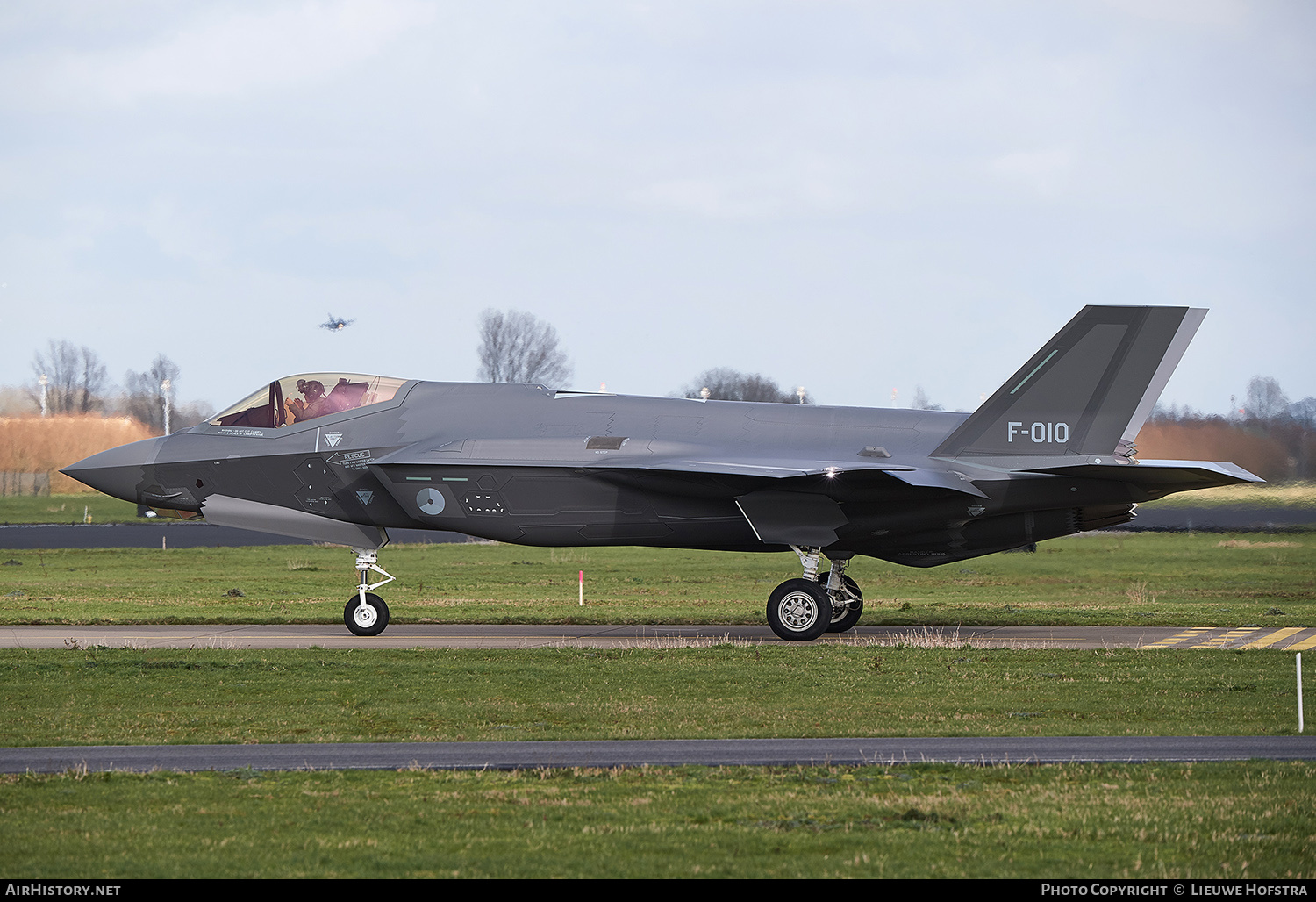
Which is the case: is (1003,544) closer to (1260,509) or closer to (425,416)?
(425,416)

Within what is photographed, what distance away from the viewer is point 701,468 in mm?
21828

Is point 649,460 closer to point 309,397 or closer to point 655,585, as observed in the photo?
point 309,397

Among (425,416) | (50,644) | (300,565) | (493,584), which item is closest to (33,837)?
(50,644)

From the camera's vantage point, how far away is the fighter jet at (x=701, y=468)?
22.3m

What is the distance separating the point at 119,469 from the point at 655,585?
727 inches

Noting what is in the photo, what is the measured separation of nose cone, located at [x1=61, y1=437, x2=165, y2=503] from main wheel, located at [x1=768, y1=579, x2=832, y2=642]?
12.0m

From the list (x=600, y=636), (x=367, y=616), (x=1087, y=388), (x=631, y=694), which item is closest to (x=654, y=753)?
(x=631, y=694)

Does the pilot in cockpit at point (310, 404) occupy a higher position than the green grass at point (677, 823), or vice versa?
the pilot in cockpit at point (310, 404)

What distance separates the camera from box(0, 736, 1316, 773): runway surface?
11.6 meters

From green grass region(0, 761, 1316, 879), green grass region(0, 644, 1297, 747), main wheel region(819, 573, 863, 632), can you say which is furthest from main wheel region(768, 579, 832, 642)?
green grass region(0, 761, 1316, 879)

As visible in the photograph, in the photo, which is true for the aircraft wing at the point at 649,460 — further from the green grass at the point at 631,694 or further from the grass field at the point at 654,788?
the grass field at the point at 654,788

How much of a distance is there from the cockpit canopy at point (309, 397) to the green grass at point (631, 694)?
18.7ft

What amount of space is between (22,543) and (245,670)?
153ft

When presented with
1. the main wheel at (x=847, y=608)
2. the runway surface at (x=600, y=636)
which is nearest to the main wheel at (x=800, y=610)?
the runway surface at (x=600, y=636)
